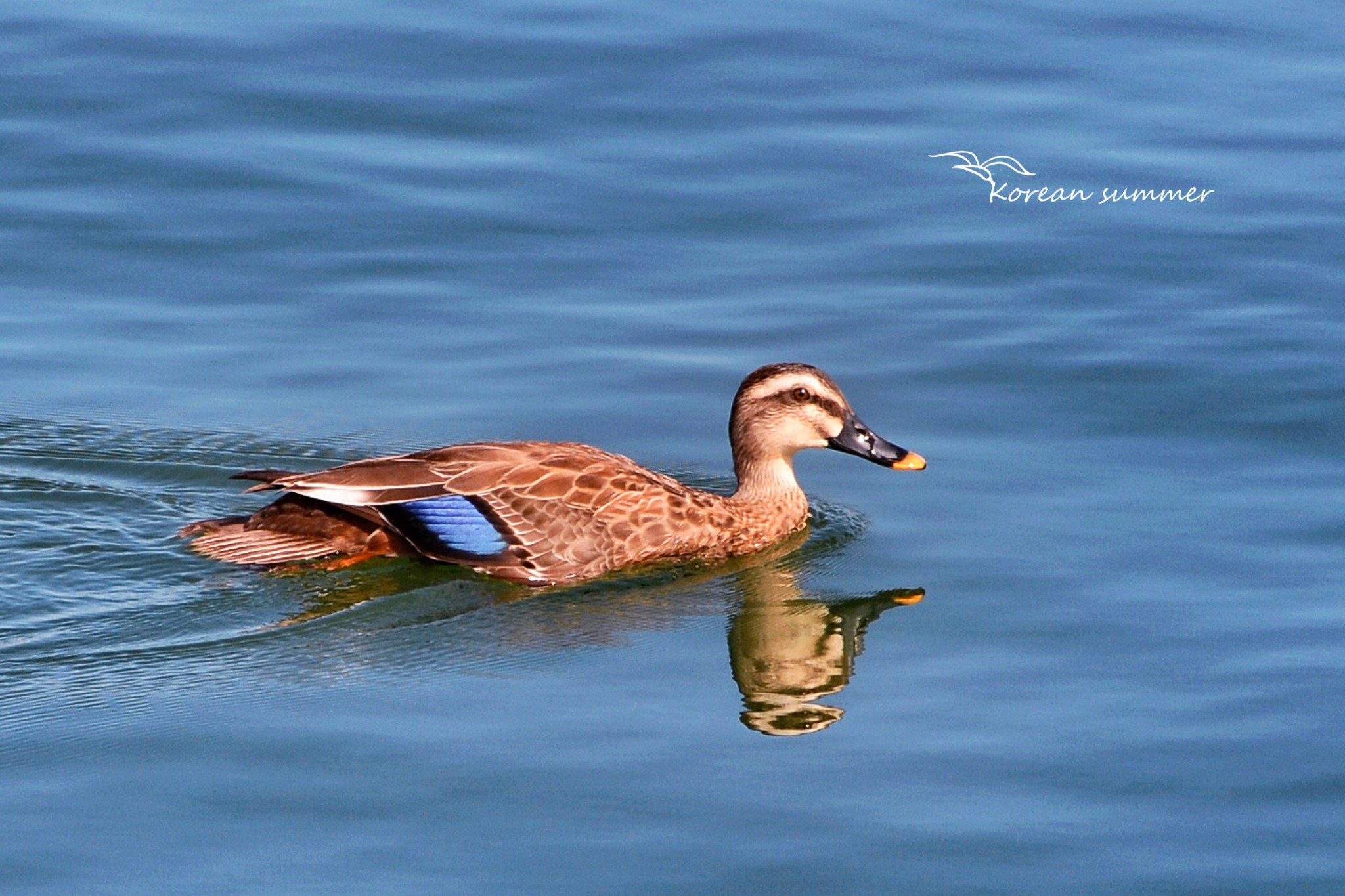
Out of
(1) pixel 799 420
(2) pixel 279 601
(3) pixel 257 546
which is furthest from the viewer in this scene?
(1) pixel 799 420

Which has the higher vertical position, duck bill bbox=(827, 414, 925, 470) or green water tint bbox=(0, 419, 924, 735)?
duck bill bbox=(827, 414, 925, 470)

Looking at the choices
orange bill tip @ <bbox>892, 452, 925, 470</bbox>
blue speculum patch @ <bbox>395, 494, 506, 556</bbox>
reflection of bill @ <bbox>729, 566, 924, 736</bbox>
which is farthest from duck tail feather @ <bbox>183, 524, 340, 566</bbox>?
orange bill tip @ <bbox>892, 452, 925, 470</bbox>

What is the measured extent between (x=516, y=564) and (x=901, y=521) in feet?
6.45

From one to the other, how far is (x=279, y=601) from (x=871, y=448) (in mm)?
3083

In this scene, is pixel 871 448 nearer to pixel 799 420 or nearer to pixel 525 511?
pixel 799 420

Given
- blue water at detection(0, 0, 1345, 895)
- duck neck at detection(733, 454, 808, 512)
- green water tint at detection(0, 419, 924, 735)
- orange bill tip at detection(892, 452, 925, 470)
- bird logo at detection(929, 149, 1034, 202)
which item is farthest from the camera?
bird logo at detection(929, 149, 1034, 202)

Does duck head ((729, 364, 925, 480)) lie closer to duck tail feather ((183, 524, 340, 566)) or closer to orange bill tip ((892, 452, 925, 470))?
orange bill tip ((892, 452, 925, 470))

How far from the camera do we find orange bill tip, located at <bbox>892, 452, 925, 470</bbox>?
36.7 ft

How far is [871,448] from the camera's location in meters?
11.3

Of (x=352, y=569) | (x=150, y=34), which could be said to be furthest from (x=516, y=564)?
(x=150, y=34)

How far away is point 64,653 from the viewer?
9.32 meters

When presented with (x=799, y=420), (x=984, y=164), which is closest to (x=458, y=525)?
(x=799, y=420)

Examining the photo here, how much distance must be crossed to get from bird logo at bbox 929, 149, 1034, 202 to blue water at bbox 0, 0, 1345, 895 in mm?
82

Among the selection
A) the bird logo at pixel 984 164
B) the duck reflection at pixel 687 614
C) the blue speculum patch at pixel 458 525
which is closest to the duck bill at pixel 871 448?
the duck reflection at pixel 687 614
